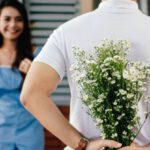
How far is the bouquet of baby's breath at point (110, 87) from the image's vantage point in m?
1.38

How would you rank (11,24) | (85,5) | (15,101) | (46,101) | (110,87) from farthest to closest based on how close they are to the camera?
(85,5), (11,24), (15,101), (46,101), (110,87)

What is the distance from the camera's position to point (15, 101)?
3000 millimetres

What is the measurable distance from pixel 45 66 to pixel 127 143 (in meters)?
0.34

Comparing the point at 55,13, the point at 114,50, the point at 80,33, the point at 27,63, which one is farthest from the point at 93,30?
the point at 55,13

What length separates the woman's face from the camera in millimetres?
3141

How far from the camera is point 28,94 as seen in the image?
1.51 m

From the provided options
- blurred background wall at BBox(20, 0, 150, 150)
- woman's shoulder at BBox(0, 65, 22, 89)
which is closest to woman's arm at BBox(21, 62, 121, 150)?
woman's shoulder at BBox(0, 65, 22, 89)

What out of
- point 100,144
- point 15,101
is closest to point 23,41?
point 15,101

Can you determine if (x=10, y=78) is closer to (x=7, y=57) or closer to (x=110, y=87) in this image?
(x=7, y=57)

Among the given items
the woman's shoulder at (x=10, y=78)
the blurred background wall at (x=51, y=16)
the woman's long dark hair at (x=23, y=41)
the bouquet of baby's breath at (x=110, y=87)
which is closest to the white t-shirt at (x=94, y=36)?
the bouquet of baby's breath at (x=110, y=87)

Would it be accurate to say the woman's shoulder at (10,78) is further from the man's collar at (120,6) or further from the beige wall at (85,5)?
the man's collar at (120,6)

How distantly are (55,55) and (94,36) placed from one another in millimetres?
135

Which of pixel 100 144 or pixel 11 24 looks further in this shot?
pixel 11 24

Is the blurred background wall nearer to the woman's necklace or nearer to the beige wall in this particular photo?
the beige wall
